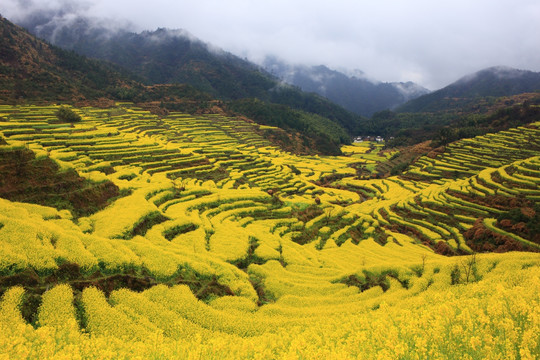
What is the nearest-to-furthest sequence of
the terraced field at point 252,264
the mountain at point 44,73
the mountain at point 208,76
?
the terraced field at point 252,264 → the mountain at point 44,73 → the mountain at point 208,76

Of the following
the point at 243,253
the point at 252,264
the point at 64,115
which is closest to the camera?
the point at 252,264

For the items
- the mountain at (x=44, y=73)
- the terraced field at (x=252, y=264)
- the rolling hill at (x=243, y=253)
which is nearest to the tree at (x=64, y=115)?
the rolling hill at (x=243, y=253)

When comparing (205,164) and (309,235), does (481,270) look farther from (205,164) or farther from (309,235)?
(205,164)

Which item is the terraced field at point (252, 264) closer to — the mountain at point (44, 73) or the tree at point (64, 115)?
the tree at point (64, 115)

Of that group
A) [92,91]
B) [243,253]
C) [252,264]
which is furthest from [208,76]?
[252,264]

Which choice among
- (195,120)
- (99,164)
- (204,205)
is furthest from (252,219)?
(195,120)

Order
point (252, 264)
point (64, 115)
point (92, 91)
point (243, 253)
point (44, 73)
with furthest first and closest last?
point (92, 91), point (44, 73), point (64, 115), point (243, 253), point (252, 264)

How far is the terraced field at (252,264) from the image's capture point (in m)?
7.92

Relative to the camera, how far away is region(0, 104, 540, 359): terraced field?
7922 millimetres

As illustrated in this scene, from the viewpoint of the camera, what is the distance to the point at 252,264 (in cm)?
1959

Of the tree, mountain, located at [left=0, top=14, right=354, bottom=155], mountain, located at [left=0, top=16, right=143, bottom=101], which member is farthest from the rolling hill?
mountain, located at [left=0, top=14, right=354, bottom=155]

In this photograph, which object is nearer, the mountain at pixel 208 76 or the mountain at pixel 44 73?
the mountain at pixel 44 73

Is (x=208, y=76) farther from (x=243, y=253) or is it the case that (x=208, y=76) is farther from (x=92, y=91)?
(x=243, y=253)

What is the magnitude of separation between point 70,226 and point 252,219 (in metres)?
15.3
